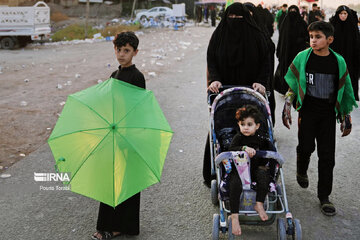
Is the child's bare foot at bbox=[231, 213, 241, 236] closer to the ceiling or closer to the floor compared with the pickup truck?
closer to the floor

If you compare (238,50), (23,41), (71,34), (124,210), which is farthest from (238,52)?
(71,34)

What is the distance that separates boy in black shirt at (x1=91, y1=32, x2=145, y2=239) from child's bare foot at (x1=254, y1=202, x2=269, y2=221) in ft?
3.08

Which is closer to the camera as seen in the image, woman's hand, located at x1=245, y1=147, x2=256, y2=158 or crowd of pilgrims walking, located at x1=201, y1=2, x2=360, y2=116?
woman's hand, located at x1=245, y1=147, x2=256, y2=158

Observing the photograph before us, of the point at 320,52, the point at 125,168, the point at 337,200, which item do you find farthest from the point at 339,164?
the point at 125,168

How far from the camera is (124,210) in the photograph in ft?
10.9

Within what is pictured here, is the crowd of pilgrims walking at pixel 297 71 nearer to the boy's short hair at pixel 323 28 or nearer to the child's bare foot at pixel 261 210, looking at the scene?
the boy's short hair at pixel 323 28

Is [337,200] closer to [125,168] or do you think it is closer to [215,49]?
[215,49]

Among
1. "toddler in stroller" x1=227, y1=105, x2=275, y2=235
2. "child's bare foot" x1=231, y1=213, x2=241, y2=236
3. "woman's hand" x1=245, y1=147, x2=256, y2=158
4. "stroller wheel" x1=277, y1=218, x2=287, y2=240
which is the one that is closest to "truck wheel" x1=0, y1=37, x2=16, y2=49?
"toddler in stroller" x1=227, y1=105, x2=275, y2=235

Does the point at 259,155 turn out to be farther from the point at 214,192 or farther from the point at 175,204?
the point at 175,204

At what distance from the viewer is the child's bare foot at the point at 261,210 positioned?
3.04 m

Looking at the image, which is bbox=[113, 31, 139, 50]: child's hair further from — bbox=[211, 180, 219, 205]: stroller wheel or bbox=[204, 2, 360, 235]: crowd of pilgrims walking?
bbox=[211, 180, 219, 205]: stroller wheel

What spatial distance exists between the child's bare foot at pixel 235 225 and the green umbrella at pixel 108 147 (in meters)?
0.68

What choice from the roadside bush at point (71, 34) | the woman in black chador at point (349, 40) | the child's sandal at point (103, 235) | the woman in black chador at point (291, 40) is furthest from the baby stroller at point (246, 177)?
the roadside bush at point (71, 34)

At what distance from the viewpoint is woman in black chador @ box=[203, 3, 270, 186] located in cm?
396
